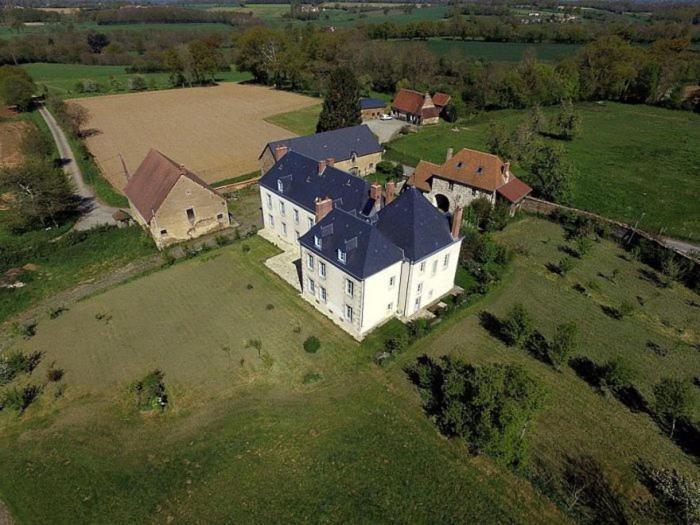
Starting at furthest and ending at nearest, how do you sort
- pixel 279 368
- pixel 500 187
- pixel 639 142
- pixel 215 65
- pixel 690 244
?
pixel 215 65, pixel 639 142, pixel 500 187, pixel 690 244, pixel 279 368

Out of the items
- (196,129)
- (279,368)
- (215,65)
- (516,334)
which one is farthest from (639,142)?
(215,65)

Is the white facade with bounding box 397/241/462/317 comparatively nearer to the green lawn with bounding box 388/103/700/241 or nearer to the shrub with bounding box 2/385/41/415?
the shrub with bounding box 2/385/41/415

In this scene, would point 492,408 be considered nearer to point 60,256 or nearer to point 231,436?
point 231,436

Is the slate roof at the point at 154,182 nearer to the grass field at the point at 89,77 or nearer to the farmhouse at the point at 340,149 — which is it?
the farmhouse at the point at 340,149

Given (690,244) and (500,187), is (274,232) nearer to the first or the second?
(500,187)

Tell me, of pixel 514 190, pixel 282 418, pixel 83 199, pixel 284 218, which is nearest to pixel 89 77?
pixel 83 199

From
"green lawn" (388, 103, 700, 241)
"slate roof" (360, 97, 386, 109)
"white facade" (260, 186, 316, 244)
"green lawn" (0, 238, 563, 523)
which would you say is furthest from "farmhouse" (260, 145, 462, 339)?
"slate roof" (360, 97, 386, 109)

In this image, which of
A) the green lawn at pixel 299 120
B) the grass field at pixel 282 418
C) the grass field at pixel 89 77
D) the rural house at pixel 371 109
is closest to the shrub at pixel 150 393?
the grass field at pixel 282 418
